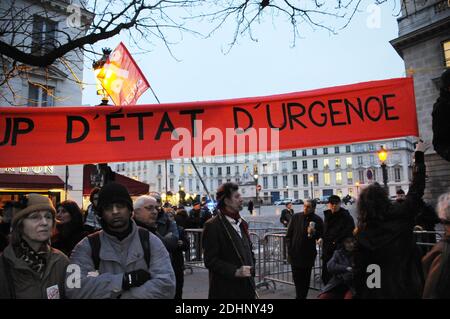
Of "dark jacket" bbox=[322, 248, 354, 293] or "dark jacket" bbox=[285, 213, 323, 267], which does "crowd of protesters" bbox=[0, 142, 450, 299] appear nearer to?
"dark jacket" bbox=[322, 248, 354, 293]

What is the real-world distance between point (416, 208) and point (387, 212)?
24 cm

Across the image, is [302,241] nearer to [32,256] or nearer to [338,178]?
[32,256]

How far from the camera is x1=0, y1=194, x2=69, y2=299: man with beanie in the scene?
2.38 metres

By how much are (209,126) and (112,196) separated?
1.70 meters

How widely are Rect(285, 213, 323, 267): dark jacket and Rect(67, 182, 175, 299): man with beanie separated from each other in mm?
4034

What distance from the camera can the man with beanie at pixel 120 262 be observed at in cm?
243

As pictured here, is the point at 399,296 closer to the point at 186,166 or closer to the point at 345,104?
the point at 345,104

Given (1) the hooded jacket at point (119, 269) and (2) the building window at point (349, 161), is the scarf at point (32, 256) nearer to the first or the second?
(1) the hooded jacket at point (119, 269)

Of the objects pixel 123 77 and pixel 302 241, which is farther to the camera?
pixel 123 77

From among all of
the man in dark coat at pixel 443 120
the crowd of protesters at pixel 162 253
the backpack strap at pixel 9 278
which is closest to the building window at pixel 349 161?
the crowd of protesters at pixel 162 253

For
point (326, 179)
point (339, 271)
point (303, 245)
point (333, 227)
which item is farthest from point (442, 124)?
point (326, 179)

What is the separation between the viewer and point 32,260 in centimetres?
250

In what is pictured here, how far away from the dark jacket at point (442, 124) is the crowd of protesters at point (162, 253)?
1.03ft
